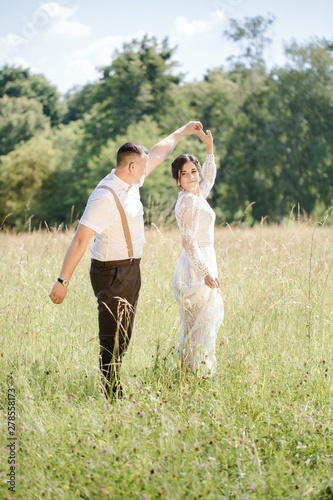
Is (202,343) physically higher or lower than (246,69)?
lower

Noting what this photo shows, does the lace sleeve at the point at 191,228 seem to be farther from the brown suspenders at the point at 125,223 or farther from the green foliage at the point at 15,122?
the green foliage at the point at 15,122

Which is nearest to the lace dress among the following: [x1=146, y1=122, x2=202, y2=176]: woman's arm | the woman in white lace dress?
the woman in white lace dress

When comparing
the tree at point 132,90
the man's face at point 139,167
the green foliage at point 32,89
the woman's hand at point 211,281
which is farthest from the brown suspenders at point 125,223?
the green foliage at point 32,89

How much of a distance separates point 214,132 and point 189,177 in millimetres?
35627

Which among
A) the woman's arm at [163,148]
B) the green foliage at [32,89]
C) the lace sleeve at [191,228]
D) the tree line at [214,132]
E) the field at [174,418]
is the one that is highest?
the green foliage at [32,89]

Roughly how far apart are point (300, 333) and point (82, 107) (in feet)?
165

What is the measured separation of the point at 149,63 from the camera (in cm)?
3669

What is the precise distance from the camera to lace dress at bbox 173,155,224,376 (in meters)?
3.82

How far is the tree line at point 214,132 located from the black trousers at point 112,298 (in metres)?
23.3

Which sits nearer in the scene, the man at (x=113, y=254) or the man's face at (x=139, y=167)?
the man at (x=113, y=254)

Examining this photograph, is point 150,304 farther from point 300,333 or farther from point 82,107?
point 82,107

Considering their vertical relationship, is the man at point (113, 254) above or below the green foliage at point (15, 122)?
below

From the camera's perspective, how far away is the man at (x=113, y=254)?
333cm

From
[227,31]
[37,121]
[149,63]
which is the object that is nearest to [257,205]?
[227,31]
